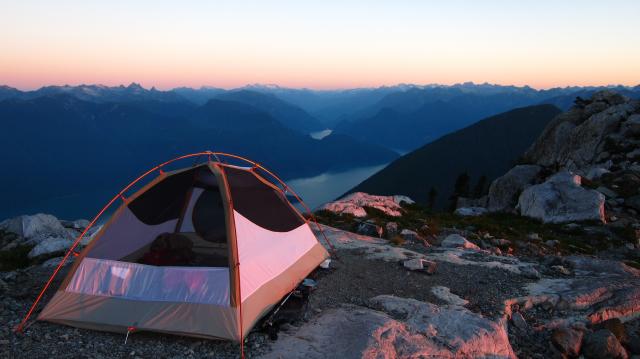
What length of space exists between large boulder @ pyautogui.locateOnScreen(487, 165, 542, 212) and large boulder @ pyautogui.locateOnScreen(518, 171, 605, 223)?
8.90 metres

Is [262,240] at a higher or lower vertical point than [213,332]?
higher

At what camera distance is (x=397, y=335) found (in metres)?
8.31

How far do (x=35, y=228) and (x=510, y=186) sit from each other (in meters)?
35.7

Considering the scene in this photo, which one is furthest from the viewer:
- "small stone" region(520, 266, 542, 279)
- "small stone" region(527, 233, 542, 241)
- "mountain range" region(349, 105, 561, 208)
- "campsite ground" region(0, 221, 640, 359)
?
"mountain range" region(349, 105, 561, 208)

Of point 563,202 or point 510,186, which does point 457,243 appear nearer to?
point 563,202

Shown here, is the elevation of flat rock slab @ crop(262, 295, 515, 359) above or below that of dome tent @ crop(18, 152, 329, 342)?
below

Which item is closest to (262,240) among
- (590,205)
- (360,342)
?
(360,342)

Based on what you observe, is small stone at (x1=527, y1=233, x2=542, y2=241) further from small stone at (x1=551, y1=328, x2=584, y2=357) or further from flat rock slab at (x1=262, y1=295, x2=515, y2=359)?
flat rock slab at (x1=262, y1=295, x2=515, y2=359)

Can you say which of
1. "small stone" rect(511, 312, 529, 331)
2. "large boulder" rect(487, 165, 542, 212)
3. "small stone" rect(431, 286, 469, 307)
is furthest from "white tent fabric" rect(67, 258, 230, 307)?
"large boulder" rect(487, 165, 542, 212)

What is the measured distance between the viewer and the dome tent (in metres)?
8.77

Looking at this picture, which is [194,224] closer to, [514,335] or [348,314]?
[348,314]

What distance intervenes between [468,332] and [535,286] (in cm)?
428

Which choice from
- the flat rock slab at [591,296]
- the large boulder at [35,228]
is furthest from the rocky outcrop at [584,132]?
the large boulder at [35,228]

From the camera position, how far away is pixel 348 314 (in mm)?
9320
